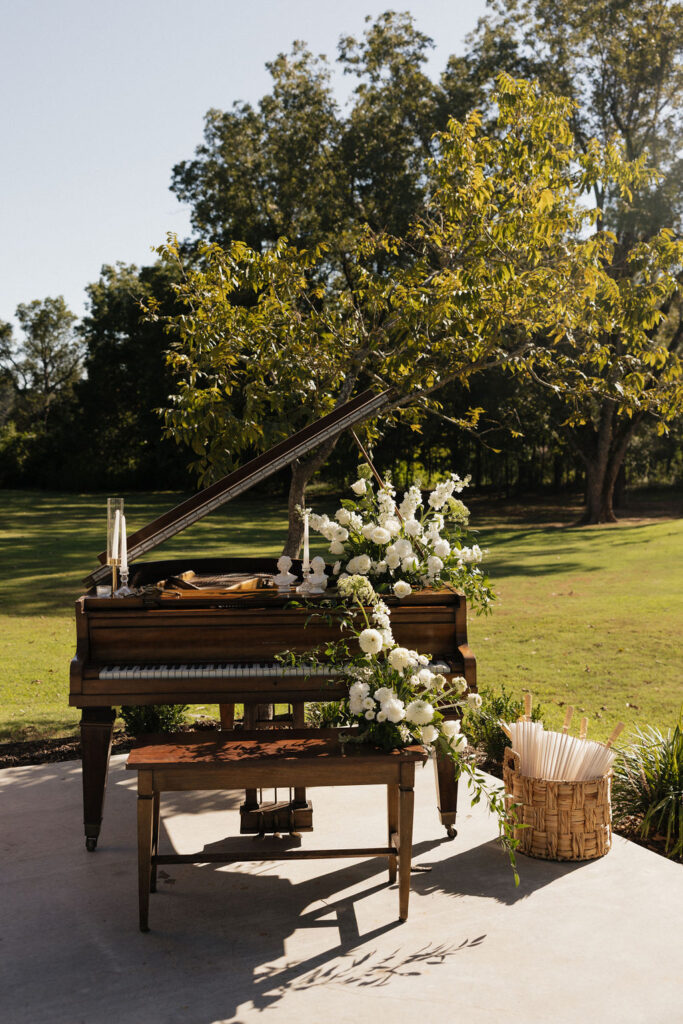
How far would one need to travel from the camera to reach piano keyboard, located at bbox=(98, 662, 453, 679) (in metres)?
4.48

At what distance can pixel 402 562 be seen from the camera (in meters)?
4.79

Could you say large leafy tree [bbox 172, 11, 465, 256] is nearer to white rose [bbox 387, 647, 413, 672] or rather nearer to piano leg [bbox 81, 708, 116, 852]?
piano leg [bbox 81, 708, 116, 852]

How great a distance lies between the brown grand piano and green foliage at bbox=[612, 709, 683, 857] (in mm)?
1036

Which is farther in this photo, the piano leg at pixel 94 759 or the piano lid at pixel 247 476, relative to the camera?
the piano lid at pixel 247 476

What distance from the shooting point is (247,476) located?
5.24 metres

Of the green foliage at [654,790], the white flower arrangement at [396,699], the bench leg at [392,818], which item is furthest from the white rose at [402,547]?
the green foliage at [654,790]

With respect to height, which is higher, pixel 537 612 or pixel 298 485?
pixel 298 485

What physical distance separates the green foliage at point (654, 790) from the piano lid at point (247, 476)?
2439 millimetres

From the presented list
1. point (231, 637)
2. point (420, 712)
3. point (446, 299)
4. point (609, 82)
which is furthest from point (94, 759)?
point (609, 82)

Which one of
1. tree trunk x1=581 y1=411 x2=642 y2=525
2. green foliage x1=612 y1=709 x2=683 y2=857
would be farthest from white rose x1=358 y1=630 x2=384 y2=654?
tree trunk x1=581 y1=411 x2=642 y2=525

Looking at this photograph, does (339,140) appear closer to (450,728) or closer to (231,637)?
(231,637)

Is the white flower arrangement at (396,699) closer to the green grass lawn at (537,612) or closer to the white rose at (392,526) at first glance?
the white rose at (392,526)

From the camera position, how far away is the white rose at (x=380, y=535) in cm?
465

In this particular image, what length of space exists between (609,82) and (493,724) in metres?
23.3
